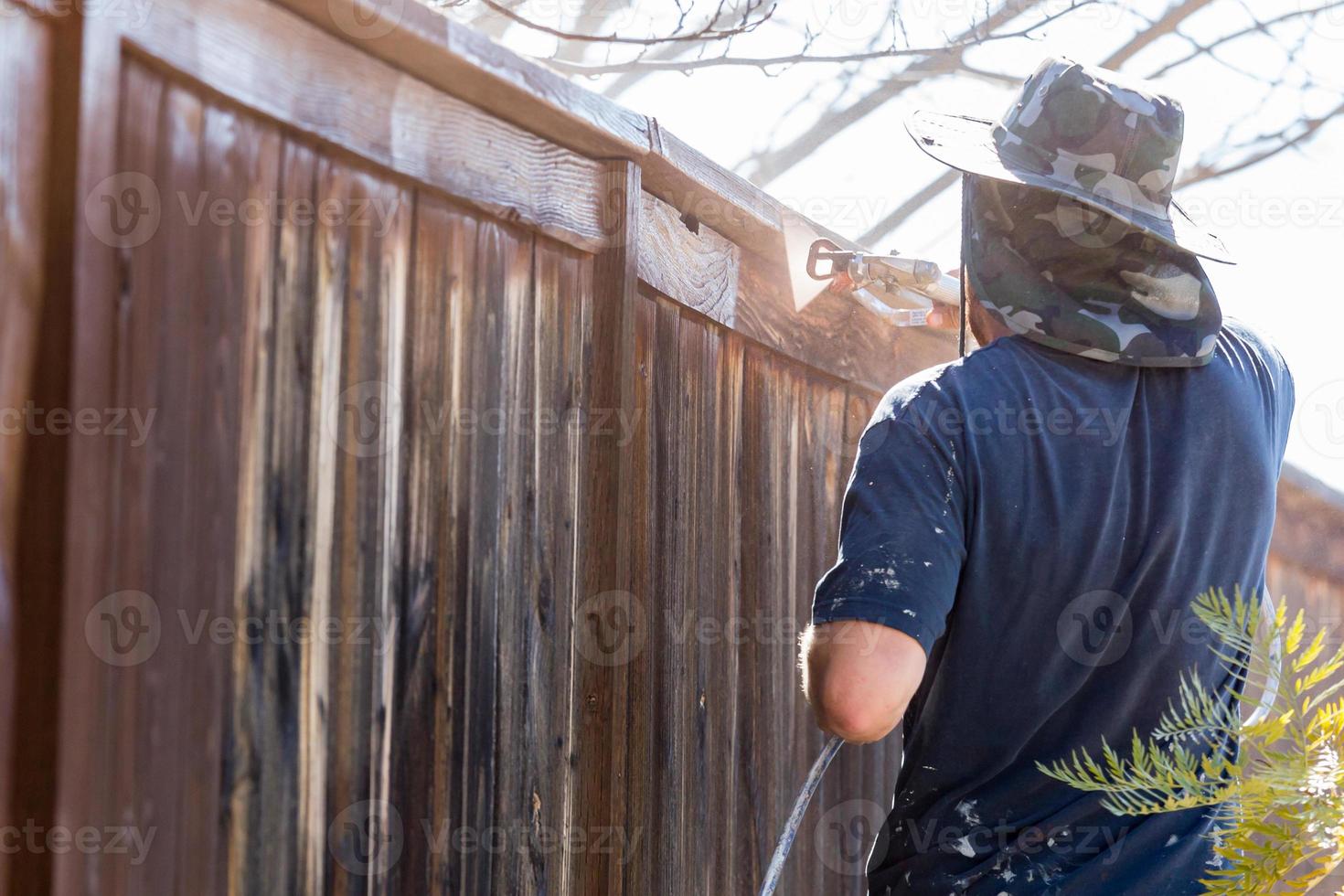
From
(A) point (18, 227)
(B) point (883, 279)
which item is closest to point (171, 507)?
(A) point (18, 227)

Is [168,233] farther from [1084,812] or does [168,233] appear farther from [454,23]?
[1084,812]

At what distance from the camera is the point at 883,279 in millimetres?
3236

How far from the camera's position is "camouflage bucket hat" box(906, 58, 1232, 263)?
6.93 feet

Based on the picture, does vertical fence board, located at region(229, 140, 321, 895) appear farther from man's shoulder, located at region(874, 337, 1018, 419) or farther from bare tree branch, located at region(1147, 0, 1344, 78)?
bare tree branch, located at region(1147, 0, 1344, 78)

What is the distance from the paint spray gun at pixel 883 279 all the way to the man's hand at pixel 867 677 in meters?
1.57

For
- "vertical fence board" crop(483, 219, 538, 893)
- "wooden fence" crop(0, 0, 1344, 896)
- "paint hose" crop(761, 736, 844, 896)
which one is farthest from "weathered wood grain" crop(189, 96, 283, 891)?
"paint hose" crop(761, 736, 844, 896)

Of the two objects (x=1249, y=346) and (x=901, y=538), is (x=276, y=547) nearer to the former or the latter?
(x=901, y=538)

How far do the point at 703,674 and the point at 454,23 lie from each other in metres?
1.53

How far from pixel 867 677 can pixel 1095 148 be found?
1.00m

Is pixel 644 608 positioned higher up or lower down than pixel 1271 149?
lower down

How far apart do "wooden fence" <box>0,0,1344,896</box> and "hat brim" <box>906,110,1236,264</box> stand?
559 millimetres

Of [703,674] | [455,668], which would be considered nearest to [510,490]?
[455,668]

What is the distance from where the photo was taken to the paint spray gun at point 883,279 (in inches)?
126

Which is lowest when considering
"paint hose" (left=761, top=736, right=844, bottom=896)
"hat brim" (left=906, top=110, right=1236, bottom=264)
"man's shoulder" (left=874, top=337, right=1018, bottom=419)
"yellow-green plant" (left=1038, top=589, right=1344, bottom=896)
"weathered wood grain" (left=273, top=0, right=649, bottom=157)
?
"paint hose" (left=761, top=736, right=844, bottom=896)
